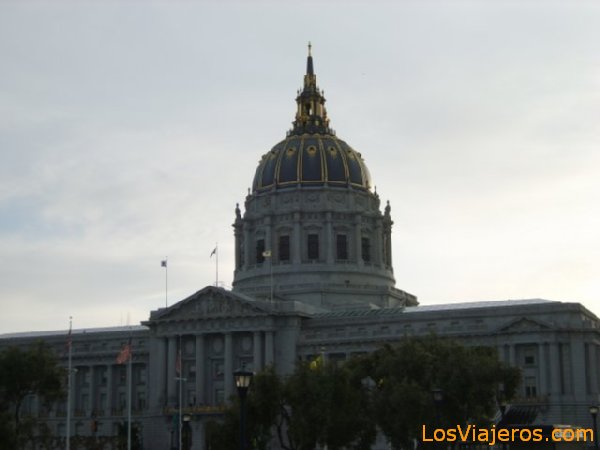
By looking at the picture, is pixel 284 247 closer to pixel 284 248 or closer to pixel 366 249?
pixel 284 248

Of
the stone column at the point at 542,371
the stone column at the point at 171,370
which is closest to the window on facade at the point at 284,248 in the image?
the stone column at the point at 171,370

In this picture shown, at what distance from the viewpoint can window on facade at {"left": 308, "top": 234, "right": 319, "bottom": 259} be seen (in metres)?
154

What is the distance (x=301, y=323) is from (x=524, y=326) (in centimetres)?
2734

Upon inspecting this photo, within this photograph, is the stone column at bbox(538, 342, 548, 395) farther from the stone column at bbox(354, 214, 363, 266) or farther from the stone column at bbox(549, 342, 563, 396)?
the stone column at bbox(354, 214, 363, 266)

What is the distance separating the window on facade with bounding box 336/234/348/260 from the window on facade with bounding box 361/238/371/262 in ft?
9.06

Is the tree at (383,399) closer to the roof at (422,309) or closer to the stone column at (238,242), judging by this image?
the roof at (422,309)

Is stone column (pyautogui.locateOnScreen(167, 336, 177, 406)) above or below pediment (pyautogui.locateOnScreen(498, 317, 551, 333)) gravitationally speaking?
below

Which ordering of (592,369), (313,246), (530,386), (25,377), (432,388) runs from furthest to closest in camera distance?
(313,246)
(592,369)
(530,386)
(25,377)
(432,388)

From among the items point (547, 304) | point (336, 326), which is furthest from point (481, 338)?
point (336, 326)

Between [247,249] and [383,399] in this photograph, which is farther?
[247,249]

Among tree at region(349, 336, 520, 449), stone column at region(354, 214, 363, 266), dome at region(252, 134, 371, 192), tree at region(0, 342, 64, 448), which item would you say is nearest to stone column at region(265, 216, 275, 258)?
dome at region(252, 134, 371, 192)

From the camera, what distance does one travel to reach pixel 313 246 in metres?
154

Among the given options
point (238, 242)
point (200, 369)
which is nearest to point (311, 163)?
point (238, 242)

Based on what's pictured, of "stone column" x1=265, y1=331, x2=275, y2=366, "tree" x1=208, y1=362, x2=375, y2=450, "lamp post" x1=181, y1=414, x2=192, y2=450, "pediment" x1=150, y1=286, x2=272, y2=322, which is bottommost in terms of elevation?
"lamp post" x1=181, y1=414, x2=192, y2=450
